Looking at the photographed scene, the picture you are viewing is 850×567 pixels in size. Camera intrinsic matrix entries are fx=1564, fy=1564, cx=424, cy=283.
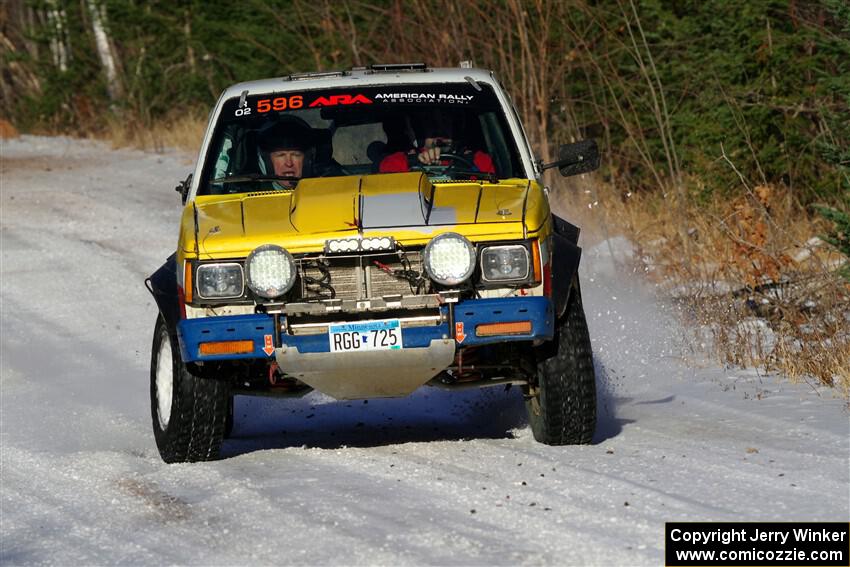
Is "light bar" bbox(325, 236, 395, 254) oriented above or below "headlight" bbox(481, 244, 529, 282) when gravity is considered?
above

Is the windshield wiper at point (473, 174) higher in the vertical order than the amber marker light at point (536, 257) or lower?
higher

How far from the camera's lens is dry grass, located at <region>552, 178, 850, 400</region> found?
30.2 ft

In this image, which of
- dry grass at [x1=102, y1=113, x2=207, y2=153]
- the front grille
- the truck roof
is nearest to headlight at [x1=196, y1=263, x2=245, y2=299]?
the front grille

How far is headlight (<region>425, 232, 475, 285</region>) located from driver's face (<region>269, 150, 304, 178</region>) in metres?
1.46

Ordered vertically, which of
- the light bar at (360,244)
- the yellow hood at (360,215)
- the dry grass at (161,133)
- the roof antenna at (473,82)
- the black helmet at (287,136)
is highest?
the dry grass at (161,133)

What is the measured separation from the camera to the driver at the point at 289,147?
779 cm

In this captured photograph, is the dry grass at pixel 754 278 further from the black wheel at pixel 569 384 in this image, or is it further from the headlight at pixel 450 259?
the headlight at pixel 450 259

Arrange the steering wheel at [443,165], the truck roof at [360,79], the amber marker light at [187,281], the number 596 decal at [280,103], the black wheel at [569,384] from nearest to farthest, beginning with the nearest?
the amber marker light at [187,281]
the black wheel at [569,384]
the steering wheel at [443,165]
the number 596 decal at [280,103]
the truck roof at [360,79]

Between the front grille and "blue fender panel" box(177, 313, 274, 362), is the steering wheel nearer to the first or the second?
the front grille

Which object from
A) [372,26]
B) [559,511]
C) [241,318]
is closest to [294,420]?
[241,318]

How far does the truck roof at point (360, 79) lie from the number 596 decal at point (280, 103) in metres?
0.08

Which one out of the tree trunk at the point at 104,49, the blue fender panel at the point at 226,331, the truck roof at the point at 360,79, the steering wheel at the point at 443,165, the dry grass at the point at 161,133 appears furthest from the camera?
the tree trunk at the point at 104,49

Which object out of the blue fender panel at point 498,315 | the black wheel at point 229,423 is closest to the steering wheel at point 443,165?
the blue fender panel at point 498,315

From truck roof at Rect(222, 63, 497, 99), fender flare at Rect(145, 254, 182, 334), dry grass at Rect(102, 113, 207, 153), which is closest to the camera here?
fender flare at Rect(145, 254, 182, 334)
